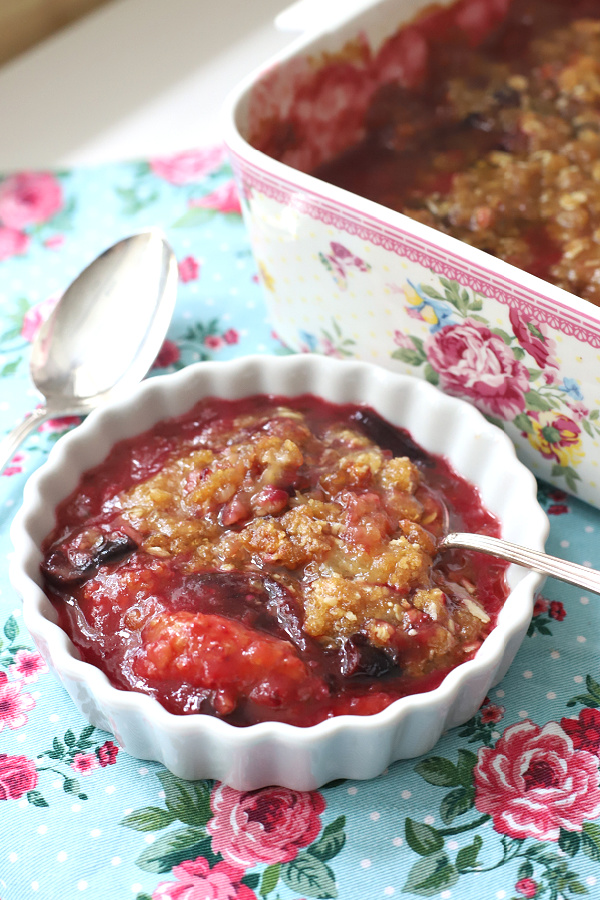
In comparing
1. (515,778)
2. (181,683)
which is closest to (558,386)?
(515,778)

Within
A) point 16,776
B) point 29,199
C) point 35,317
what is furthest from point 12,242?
point 16,776

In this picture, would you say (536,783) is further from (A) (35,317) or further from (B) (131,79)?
(B) (131,79)

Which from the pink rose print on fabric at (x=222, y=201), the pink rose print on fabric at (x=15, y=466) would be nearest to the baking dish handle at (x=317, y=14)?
the pink rose print on fabric at (x=222, y=201)

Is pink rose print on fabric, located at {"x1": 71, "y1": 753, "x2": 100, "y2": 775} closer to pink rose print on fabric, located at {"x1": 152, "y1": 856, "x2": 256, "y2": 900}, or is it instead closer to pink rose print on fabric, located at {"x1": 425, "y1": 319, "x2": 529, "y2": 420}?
pink rose print on fabric, located at {"x1": 152, "y1": 856, "x2": 256, "y2": 900}

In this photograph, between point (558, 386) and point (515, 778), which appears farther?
point (558, 386)

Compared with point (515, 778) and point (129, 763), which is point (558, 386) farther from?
point (129, 763)

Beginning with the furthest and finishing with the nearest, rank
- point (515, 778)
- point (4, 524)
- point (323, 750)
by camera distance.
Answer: point (4, 524) < point (515, 778) < point (323, 750)
